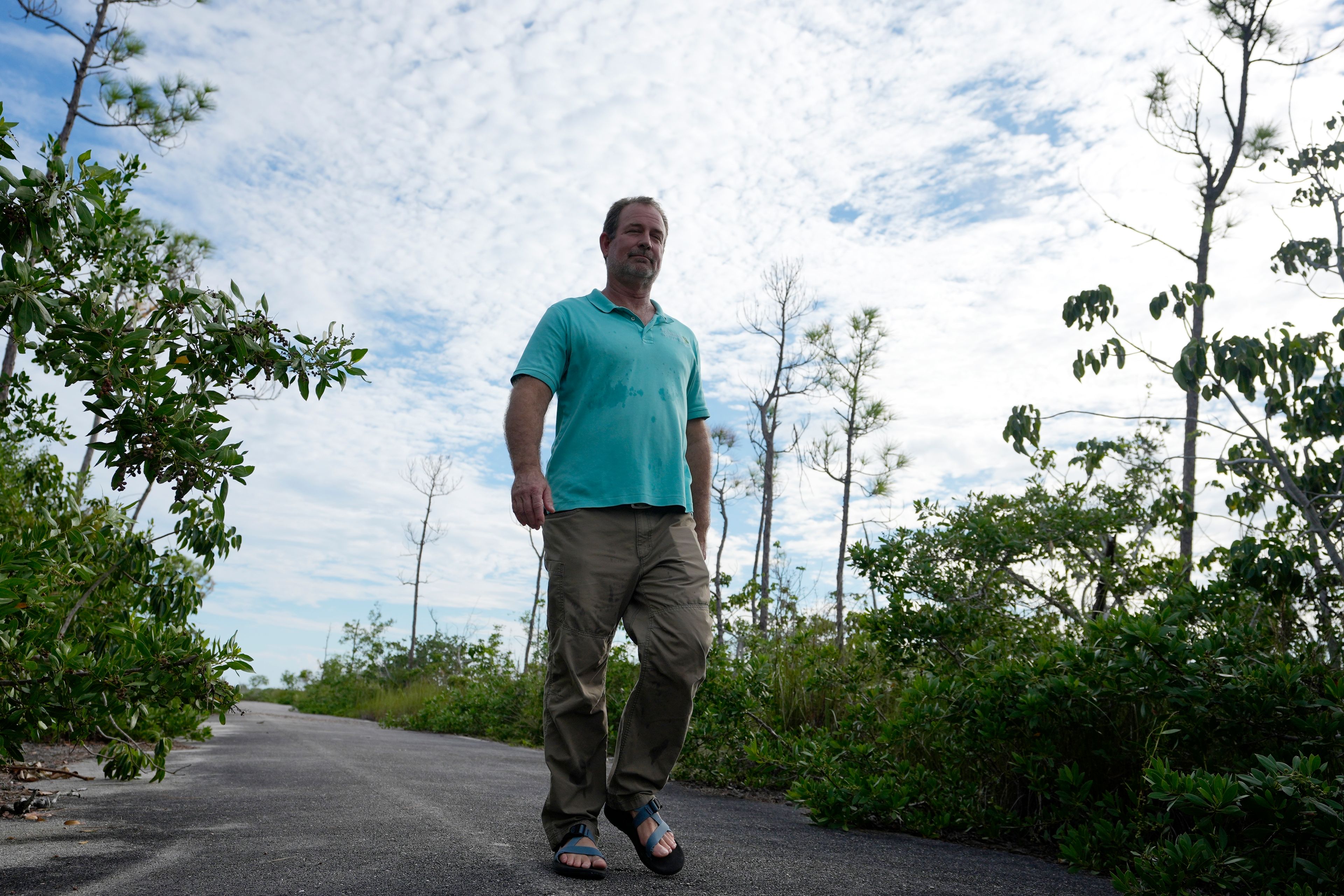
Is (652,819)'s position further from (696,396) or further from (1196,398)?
(1196,398)

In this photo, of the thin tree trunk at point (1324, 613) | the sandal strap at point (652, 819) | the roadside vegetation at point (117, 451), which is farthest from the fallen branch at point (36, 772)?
the thin tree trunk at point (1324, 613)

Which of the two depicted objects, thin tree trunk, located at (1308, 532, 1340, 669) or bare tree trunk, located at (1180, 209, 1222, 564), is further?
bare tree trunk, located at (1180, 209, 1222, 564)

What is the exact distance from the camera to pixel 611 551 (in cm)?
279

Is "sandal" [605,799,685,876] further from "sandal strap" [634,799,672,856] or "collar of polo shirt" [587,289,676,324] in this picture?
"collar of polo shirt" [587,289,676,324]

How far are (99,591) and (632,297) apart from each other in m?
3.02

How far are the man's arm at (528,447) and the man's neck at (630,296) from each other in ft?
1.60

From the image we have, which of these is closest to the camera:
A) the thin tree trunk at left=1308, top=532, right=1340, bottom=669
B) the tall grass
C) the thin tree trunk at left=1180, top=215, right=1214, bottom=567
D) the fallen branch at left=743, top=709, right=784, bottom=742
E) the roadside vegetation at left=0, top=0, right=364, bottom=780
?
the roadside vegetation at left=0, top=0, right=364, bottom=780

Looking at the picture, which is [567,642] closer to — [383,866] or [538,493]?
[538,493]

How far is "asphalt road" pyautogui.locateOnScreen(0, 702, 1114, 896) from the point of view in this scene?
7.82 ft

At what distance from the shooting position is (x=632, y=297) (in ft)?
10.5

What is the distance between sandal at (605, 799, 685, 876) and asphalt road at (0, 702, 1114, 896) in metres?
0.05

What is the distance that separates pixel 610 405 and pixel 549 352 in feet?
0.88

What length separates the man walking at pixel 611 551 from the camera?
2.68m

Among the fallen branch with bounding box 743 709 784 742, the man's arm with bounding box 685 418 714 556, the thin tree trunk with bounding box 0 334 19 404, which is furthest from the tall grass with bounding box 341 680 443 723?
the man's arm with bounding box 685 418 714 556
